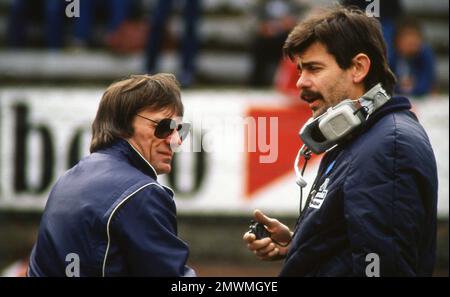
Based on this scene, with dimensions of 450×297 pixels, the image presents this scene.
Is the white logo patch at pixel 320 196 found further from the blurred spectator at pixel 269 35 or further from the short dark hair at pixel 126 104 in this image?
the blurred spectator at pixel 269 35

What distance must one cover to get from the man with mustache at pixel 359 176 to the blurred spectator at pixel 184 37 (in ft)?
15.0

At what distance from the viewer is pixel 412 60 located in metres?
7.16

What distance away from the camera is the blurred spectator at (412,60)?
6.95 meters

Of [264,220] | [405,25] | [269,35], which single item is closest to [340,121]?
[264,220]

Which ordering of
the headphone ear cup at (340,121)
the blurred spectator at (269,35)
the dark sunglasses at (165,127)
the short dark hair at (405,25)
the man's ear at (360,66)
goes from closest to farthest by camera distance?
the headphone ear cup at (340,121)
the man's ear at (360,66)
the dark sunglasses at (165,127)
the short dark hair at (405,25)
the blurred spectator at (269,35)

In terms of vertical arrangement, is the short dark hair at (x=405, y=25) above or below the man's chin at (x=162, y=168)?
above

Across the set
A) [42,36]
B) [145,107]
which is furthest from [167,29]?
[145,107]

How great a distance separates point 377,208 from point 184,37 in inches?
206

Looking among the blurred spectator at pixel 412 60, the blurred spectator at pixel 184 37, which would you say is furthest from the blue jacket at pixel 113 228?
the blurred spectator at pixel 184 37

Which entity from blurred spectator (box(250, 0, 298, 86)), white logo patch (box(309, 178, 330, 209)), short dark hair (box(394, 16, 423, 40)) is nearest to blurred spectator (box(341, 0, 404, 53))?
short dark hair (box(394, 16, 423, 40))

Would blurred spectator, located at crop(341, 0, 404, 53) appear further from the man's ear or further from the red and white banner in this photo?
the man's ear

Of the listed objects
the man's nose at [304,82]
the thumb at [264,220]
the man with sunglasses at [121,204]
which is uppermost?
the man's nose at [304,82]

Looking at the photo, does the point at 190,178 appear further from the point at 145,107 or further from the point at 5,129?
the point at 145,107

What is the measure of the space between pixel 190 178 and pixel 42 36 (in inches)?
101
